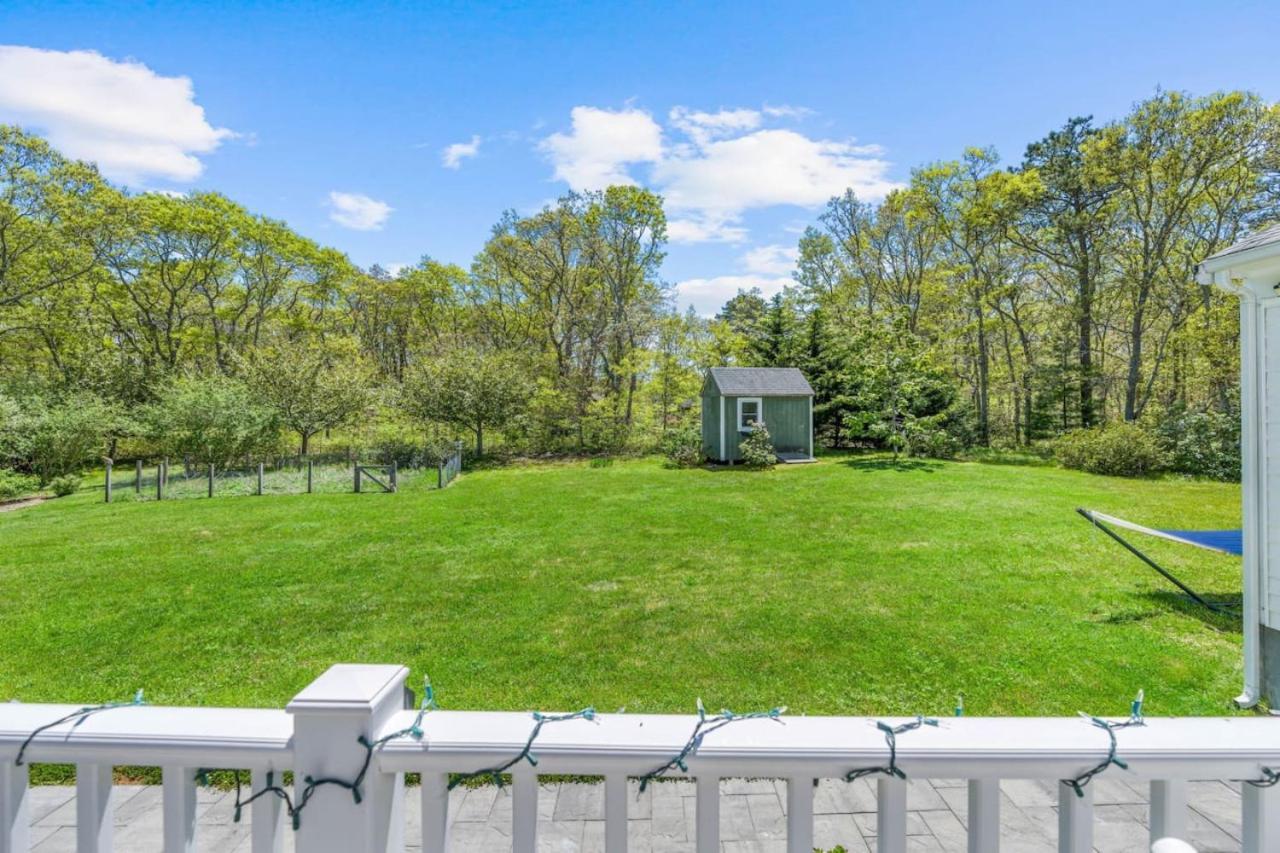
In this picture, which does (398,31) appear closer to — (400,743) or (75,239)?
(400,743)

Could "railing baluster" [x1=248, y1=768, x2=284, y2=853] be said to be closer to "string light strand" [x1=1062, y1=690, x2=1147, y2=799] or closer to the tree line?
"string light strand" [x1=1062, y1=690, x2=1147, y2=799]

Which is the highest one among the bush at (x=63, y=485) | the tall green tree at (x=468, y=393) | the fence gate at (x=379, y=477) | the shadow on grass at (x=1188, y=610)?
the tall green tree at (x=468, y=393)

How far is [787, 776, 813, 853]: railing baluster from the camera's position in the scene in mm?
970

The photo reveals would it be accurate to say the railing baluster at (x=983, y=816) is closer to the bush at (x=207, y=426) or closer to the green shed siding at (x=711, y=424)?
the green shed siding at (x=711, y=424)

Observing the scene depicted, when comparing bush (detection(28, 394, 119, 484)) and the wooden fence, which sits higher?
bush (detection(28, 394, 119, 484))

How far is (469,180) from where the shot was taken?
570 inches

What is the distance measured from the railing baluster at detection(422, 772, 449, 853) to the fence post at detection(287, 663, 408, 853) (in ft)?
0.20

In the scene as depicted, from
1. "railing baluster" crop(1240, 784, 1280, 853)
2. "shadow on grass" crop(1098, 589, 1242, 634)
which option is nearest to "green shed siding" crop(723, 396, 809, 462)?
"shadow on grass" crop(1098, 589, 1242, 634)

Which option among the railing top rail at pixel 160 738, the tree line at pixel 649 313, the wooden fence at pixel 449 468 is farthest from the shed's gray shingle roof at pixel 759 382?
the railing top rail at pixel 160 738

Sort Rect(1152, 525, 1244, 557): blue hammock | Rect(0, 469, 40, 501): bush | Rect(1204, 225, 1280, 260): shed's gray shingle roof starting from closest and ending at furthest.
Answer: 1. Rect(1204, 225, 1280, 260): shed's gray shingle roof
2. Rect(1152, 525, 1244, 557): blue hammock
3. Rect(0, 469, 40, 501): bush

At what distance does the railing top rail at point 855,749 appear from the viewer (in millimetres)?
929

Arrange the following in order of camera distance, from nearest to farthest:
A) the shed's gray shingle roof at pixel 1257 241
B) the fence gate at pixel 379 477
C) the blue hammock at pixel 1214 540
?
the shed's gray shingle roof at pixel 1257 241, the blue hammock at pixel 1214 540, the fence gate at pixel 379 477

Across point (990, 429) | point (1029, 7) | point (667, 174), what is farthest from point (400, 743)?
point (990, 429)

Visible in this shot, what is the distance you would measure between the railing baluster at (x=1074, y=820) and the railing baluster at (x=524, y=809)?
0.91 meters
